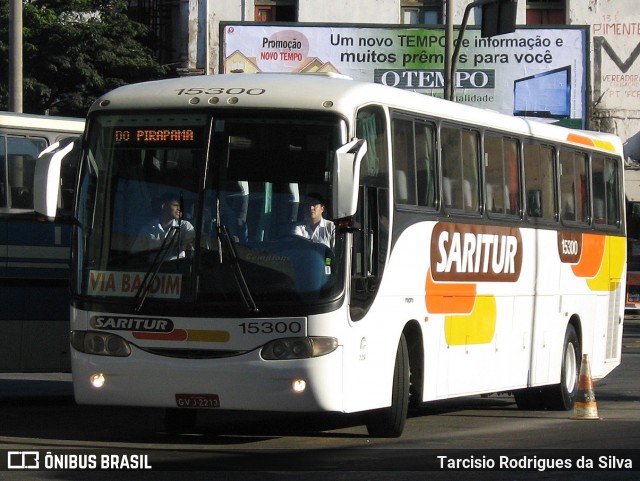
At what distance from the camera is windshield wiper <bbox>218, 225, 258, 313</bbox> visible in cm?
1128

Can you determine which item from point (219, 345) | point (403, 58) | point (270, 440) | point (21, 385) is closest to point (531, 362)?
point (270, 440)

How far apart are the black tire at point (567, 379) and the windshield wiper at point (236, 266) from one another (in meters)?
6.60

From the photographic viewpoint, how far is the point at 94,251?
11859 mm

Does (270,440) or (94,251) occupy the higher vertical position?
(94,251)

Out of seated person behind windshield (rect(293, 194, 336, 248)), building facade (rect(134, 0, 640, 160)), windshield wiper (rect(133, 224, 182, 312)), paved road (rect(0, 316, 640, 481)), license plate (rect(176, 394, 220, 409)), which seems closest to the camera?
paved road (rect(0, 316, 640, 481))

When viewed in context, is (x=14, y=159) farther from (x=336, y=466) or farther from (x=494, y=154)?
(x=336, y=466)

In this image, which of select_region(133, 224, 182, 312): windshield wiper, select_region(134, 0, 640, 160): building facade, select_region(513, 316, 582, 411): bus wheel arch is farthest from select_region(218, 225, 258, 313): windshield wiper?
select_region(134, 0, 640, 160): building facade

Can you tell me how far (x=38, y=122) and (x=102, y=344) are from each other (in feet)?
14.5

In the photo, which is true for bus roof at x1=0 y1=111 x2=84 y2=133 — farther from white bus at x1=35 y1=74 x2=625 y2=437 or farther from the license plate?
the license plate

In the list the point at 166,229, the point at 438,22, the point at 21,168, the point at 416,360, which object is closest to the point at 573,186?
the point at 416,360

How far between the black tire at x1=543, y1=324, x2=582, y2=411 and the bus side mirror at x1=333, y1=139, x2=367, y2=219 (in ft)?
21.2

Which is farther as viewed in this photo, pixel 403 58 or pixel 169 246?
pixel 403 58

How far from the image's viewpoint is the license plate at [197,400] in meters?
11.3

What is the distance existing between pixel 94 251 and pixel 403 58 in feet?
97.1
